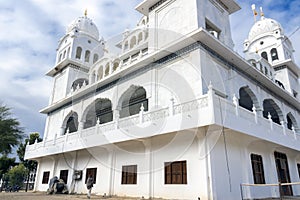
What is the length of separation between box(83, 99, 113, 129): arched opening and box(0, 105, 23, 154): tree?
4425 mm

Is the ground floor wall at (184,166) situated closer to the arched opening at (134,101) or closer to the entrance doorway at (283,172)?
the entrance doorway at (283,172)

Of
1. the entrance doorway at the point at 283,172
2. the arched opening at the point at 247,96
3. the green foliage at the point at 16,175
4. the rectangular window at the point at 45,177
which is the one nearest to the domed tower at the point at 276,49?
the arched opening at the point at 247,96

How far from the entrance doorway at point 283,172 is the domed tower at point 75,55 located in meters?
15.2

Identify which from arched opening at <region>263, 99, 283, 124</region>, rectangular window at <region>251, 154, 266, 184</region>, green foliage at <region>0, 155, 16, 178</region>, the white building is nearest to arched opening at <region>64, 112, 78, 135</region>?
the white building

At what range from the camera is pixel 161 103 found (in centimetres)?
1132

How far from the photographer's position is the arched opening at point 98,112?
1691 cm

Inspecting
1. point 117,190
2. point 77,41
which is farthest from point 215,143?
point 77,41

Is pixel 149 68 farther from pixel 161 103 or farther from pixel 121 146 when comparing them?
pixel 121 146

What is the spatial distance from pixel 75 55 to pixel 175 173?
54.0ft

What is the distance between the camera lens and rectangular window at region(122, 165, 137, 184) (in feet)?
34.9

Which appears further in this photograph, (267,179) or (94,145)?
(94,145)

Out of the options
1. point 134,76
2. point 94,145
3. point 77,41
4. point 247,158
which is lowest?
point 247,158

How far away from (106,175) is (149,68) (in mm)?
6031

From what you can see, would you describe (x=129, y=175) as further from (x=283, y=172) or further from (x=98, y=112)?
(x=98, y=112)
